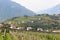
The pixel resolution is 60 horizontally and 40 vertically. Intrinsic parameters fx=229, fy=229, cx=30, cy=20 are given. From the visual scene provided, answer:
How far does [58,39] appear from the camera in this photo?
63.6 m

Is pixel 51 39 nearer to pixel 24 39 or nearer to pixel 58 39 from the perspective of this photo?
pixel 58 39

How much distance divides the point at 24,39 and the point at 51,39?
768 cm

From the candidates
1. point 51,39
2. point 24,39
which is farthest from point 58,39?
point 24,39

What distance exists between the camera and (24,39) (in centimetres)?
5862

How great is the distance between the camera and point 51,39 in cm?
6138

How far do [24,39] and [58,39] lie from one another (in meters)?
10.6

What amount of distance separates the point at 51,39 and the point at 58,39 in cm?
312

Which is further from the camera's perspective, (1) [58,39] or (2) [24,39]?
(1) [58,39]
